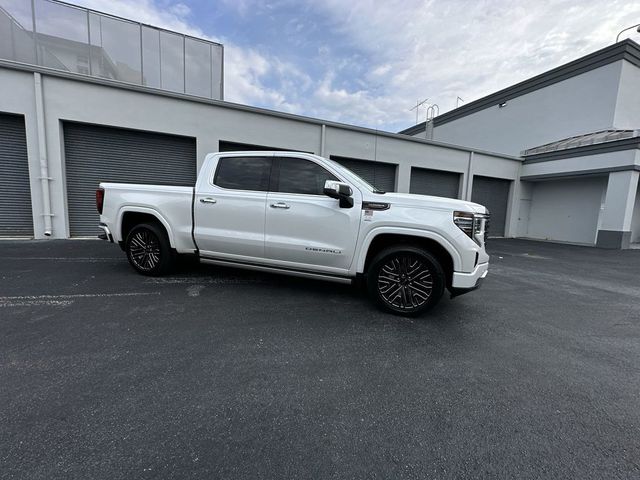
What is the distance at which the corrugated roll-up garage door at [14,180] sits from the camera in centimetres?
805

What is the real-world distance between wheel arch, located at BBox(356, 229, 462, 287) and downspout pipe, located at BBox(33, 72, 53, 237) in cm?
939

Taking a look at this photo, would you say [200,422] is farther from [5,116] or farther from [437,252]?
[5,116]

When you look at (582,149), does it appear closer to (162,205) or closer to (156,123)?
(162,205)

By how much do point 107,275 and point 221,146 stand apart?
6.30m

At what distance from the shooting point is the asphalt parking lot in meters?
1.67

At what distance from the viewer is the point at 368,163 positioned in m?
12.3

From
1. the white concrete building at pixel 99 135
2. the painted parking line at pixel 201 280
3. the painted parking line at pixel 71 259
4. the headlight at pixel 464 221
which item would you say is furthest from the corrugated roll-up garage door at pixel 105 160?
the headlight at pixel 464 221

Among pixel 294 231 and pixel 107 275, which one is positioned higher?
pixel 294 231

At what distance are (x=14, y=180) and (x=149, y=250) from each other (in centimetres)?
678

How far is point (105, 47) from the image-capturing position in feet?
37.0

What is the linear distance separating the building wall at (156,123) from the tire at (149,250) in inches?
213

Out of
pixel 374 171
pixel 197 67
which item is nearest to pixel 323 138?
pixel 374 171

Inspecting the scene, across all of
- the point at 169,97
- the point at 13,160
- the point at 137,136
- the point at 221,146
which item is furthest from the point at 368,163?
the point at 13,160

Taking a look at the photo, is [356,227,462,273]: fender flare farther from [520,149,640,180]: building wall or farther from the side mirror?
[520,149,640,180]: building wall
